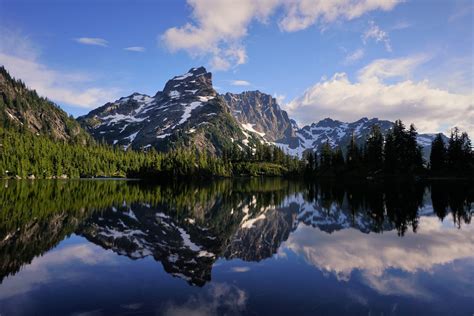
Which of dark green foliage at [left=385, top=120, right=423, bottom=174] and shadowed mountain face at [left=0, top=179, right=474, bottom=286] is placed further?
dark green foliage at [left=385, top=120, right=423, bottom=174]

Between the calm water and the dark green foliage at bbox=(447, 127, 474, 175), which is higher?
the dark green foliage at bbox=(447, 127, 474, 175)

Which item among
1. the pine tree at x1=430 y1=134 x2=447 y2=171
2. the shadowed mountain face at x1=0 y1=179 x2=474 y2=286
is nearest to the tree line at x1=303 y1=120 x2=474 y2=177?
the pine tree at x1=430 y1=134 x2=447 y2=171

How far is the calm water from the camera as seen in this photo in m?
14.1

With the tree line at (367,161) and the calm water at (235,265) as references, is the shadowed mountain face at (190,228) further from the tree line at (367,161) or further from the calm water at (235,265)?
the tree line at (367,161)

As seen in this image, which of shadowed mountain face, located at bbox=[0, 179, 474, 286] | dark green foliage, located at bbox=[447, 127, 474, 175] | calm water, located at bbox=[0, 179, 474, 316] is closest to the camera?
calm water, located at bbox=[0, 179, 474, 316]

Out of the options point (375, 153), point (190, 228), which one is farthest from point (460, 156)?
point (190, 228)

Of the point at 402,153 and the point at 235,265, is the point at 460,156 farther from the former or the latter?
the point at 235,265

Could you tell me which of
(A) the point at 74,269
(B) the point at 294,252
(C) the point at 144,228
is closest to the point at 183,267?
(A) the point at 74,269

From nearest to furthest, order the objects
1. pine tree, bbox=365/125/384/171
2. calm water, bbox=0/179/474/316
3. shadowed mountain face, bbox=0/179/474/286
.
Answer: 1. calm water, bbox=0/179/474/316
2. shadowed mountain face, bbox=0/179/474/286
3. pine tree, bbox=365/125/384/171

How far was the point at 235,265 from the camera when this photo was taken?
20688 millimetres

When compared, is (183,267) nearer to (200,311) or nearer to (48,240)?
(200,311)

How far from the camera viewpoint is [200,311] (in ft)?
44.3

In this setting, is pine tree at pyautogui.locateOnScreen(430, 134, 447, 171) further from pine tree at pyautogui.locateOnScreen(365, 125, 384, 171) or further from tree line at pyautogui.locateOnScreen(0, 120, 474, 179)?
pine tree at pyautogui.locateOnScreen(365, 125, 384, 171)

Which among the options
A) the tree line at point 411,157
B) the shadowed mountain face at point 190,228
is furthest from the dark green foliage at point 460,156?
the shadowed mountain face at point 190,228
